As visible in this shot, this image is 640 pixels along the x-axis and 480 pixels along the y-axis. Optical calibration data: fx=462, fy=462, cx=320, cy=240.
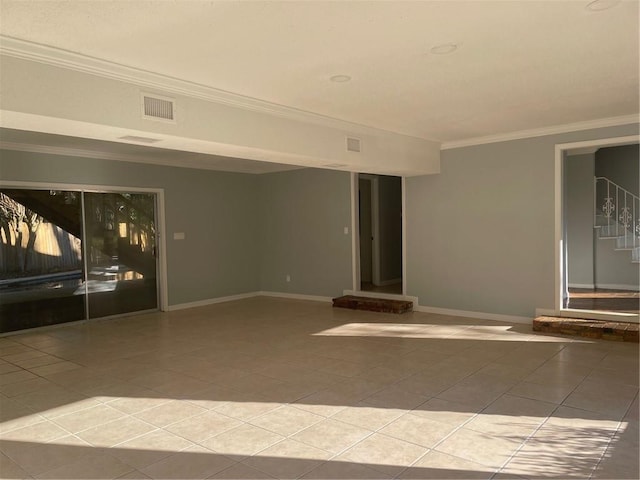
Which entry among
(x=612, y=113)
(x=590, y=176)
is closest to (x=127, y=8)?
(x=612, y=113)

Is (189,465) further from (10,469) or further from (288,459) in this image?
(10,469)

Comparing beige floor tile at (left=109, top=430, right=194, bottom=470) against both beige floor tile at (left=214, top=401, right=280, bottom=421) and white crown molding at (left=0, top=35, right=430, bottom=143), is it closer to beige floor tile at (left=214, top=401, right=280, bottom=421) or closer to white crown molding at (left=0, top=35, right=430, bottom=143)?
beige floor tile at (left=214, top=401, right=280, bottom=421)

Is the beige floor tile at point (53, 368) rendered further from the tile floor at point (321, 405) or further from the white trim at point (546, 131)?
the white trim at point (546, 131)

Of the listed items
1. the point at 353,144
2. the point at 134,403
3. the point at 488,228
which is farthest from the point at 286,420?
the point at 488,228

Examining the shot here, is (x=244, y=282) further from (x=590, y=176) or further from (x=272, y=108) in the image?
(x=590, y=176)

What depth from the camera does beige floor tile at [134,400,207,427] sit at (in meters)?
3.38

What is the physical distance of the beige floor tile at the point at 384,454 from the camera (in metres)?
Result: 2.69

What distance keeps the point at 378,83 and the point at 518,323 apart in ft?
13.4

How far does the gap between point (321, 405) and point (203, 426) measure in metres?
0.90

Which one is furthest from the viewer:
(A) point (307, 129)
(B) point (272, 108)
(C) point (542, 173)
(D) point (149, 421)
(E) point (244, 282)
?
(E) point (244, 282)

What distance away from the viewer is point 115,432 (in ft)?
10.5

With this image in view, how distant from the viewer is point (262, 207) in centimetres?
937

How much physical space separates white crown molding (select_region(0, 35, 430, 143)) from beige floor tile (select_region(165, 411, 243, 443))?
8.40 feet

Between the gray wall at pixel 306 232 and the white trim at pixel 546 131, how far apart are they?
2.17 m
